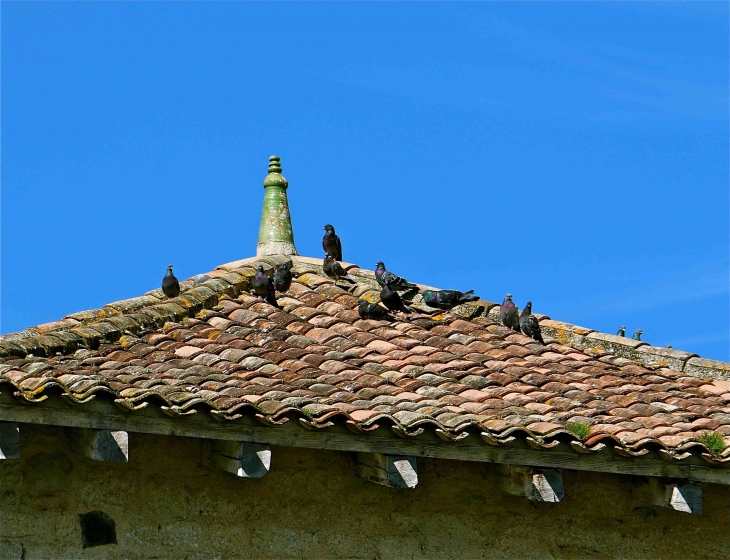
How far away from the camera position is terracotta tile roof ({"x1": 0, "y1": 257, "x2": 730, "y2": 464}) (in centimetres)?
752

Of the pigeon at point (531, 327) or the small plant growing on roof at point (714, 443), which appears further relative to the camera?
the pigeon at point (531, 327)

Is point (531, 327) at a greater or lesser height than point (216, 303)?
lesser

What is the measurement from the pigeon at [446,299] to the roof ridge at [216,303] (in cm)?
5

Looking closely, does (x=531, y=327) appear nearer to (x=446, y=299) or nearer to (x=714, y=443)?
(x=446, y=299)

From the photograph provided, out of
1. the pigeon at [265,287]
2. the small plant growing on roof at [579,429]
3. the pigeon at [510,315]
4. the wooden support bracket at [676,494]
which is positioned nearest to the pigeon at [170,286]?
the pigeon at [265,287]

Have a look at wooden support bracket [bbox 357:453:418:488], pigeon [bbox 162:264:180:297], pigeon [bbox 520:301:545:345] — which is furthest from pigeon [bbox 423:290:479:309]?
wooden support bracket [bbox 357:453:418:488]

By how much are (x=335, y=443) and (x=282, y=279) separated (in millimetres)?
3752

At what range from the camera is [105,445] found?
22.3 feet

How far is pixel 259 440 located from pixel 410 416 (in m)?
0.94

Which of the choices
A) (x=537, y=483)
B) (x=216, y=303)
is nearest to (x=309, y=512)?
(x=537, y=483)

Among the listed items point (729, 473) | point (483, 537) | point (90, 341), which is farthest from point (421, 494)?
point (90, 341)

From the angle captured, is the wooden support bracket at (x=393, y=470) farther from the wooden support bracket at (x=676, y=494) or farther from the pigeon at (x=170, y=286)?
the pigeon at (x=170, y=286)

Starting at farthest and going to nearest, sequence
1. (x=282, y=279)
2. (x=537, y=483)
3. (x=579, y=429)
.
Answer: (x=282, y=279), (x=579, y=429), (x=537, y=483)

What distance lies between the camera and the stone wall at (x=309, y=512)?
6984 millimetres
